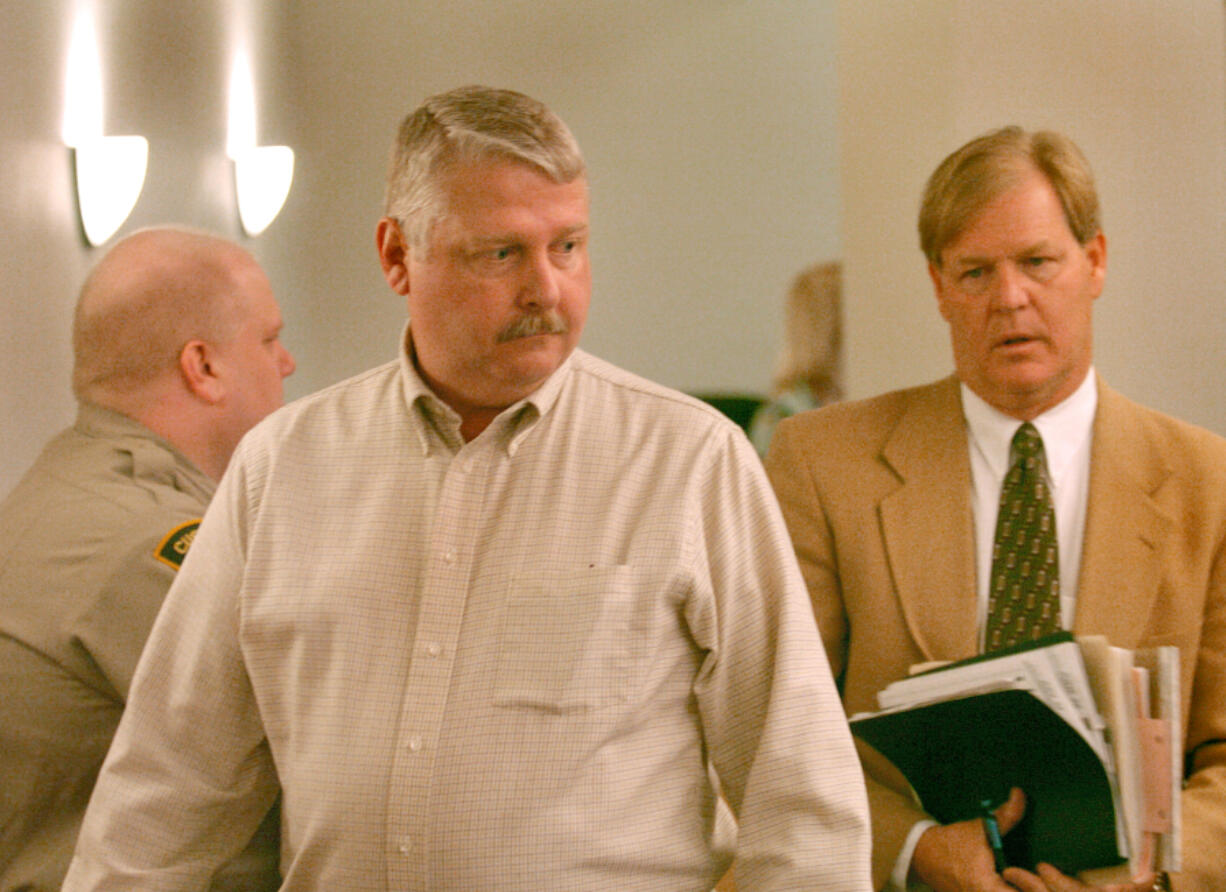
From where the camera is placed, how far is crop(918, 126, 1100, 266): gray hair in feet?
6.29

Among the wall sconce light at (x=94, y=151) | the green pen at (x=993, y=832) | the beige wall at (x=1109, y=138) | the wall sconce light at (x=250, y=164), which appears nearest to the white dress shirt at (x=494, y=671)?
the green pen at (x=993, y=832)

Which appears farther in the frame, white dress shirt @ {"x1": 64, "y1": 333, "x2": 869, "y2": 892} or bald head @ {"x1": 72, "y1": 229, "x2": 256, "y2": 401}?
bald head @ {"x1": 72, "y1": 229, "x2": 256, "y2": 401}

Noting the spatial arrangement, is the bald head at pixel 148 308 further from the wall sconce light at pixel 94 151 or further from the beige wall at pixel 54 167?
the wall sconce light at pixel 94 151

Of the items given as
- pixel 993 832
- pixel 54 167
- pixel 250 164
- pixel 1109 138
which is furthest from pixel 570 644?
pixel 250 164

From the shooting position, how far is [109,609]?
187 cm

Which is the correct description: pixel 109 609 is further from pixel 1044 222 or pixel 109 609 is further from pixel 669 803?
pixel 1044 222

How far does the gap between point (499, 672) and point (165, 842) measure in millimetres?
479

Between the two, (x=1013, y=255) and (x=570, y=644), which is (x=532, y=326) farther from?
(x=1013, y=255)

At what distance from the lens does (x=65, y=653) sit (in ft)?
6.10

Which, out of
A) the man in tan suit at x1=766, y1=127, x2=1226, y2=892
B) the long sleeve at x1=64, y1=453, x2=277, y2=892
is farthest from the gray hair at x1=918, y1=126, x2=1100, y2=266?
the long sleeve at x1=64, y1=453, x2=277, y2=892

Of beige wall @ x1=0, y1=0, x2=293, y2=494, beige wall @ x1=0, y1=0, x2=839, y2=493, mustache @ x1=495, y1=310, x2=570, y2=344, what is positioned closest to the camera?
mustache @ x1=495, y1=310, x2=570, y2=344

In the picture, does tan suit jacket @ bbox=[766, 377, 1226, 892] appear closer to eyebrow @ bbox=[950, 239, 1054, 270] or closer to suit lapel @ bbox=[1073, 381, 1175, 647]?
suit lapel @ bbox=[1073, 381, 1175, 647]

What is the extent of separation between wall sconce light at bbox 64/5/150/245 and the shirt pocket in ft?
7.65

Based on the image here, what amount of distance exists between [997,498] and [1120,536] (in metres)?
0.18
